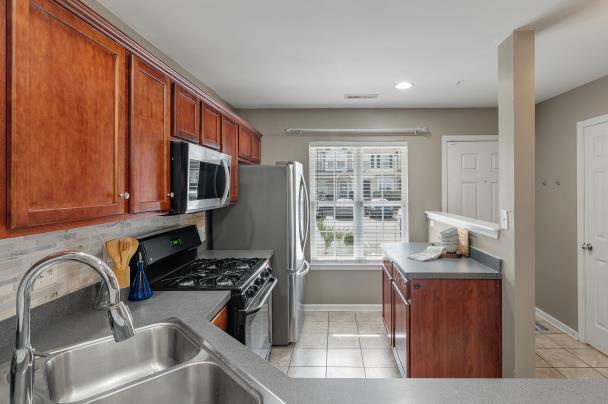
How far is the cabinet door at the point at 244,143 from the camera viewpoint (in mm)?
3447

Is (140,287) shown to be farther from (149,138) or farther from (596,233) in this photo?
(596,233)

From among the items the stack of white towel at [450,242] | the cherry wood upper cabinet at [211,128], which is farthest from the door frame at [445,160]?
the cherry wood upper cabinet at [211,128]

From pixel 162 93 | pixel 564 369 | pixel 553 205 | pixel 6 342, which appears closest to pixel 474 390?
pixel 6 342

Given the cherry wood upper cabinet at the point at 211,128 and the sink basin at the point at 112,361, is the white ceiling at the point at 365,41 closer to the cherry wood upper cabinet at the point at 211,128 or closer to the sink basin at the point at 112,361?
the cherry wood upper cabinet at the point at 211,128

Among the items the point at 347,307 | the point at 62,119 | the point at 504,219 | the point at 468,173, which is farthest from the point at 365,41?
the point at 347,307

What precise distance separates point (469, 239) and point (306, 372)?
5.47 ft

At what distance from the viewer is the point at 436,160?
426cm

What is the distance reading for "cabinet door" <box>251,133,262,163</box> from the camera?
3.91m

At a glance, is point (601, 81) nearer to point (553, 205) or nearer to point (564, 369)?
point (553, 205)

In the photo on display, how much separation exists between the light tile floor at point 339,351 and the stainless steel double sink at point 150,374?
156 cm

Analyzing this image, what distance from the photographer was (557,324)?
373cm

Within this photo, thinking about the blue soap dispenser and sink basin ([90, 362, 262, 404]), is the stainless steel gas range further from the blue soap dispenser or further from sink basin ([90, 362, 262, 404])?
sink basin ([90, 362, 262, 404])

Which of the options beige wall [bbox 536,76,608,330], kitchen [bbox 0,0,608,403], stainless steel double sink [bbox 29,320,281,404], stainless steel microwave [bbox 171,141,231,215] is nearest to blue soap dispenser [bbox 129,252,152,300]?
kitchen [bbox 0,0,608,403]

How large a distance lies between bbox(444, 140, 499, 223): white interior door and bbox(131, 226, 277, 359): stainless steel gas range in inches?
98.5
